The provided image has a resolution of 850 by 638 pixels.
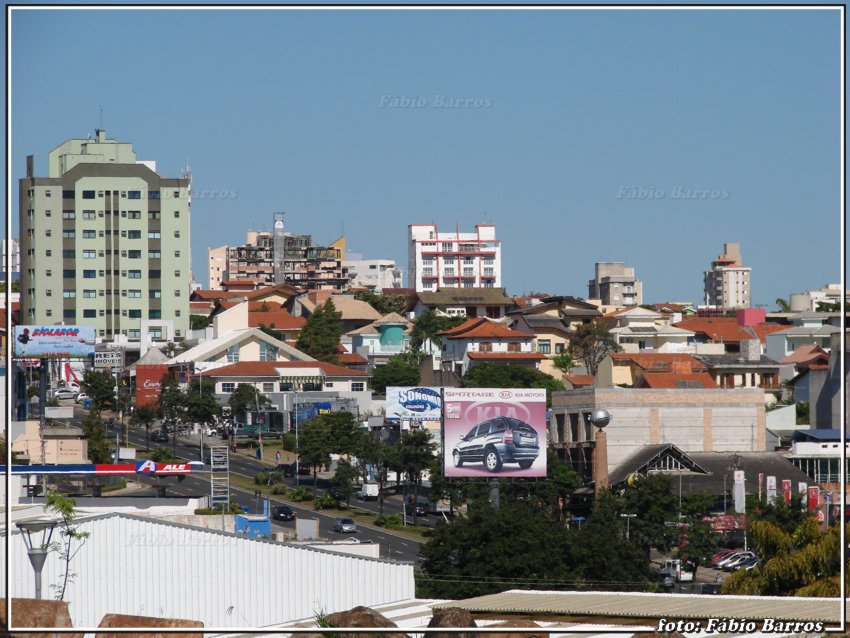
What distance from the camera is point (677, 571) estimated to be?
2160 inches

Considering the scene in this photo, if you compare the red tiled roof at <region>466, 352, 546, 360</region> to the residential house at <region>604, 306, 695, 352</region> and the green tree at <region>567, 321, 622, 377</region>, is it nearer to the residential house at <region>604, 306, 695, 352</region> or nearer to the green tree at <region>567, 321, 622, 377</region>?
the green tree at <region>567, 321, 622, 377</region>

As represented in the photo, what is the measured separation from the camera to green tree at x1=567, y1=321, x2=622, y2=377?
120 m

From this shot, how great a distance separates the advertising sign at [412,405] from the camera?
3425 inches

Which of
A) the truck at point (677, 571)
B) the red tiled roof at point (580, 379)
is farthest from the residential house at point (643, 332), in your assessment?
the truck at point (677, 571)

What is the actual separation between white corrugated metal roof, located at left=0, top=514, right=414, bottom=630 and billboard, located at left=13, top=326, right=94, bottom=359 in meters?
55.4

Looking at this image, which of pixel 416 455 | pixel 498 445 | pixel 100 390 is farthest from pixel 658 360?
pixel 498 445

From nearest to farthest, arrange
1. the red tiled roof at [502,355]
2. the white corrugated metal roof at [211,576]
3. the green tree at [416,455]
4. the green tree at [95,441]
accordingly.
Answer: the white corrugated metal roof at [211,576] → the green tree at [416,455] → the green tree at [95,441] → the red tiled roof at [502,355]

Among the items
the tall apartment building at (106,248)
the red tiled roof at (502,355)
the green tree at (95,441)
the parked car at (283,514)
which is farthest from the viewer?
the tall apartment building at (106,248)

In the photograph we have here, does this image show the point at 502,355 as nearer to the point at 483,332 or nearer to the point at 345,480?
the point at 483,332

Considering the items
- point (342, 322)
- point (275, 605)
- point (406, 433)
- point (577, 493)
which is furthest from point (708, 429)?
point (342, 322)

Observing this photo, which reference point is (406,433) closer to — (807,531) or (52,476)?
(52,476)

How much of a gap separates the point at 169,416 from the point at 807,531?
205ft

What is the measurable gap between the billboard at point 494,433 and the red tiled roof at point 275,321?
66.0m

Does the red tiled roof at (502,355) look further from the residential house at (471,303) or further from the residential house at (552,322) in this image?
the residential house at (471,303)
